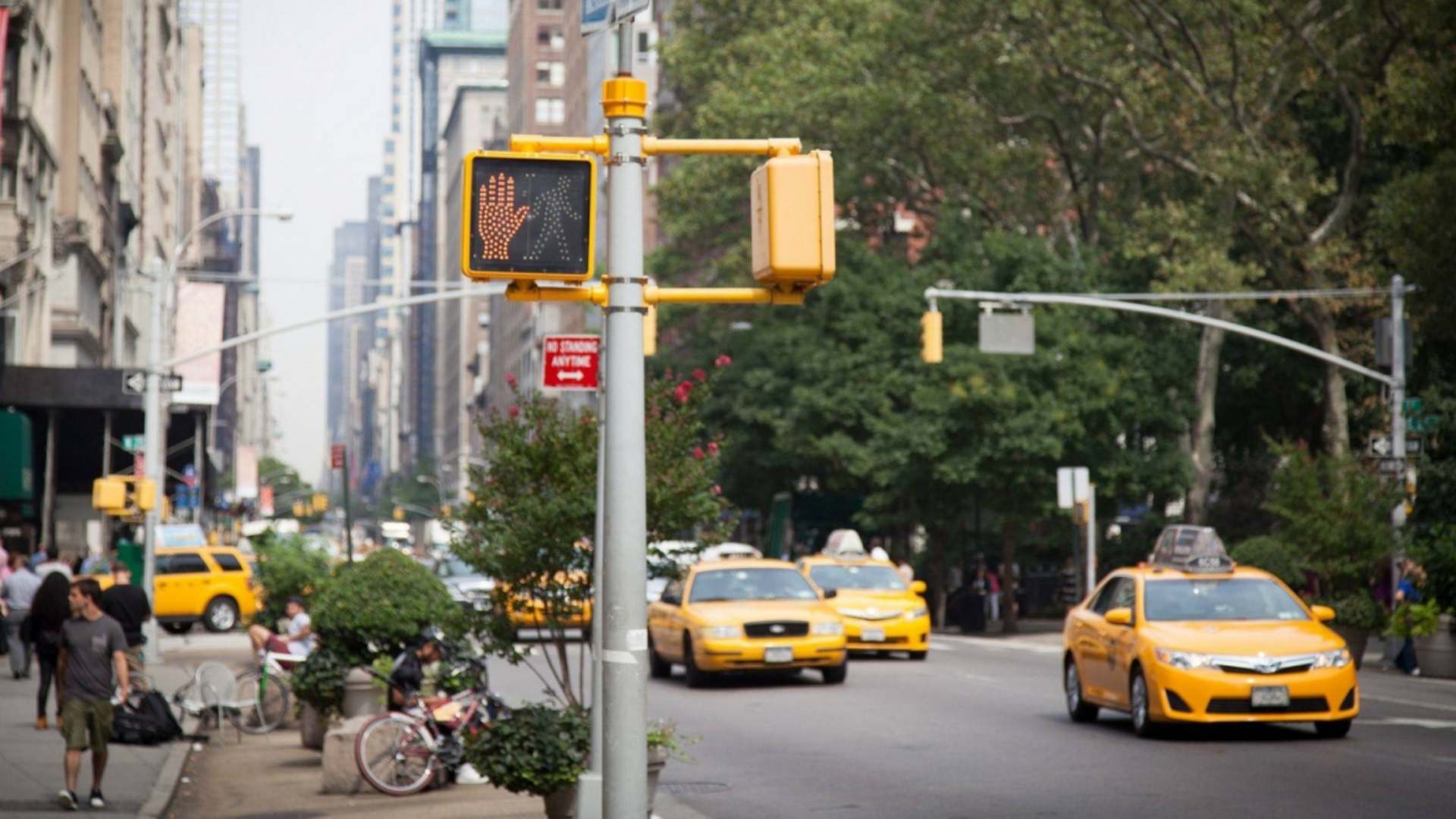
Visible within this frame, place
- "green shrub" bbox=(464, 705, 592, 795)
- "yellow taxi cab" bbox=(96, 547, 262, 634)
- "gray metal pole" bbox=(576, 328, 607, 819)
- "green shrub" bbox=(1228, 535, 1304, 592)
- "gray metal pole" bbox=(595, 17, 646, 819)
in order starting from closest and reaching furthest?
"gray metal pole" bbox=(595, 17, 646, 819)
"gray metal pole" bbox=(576, 328, 607, 819)
"green shrub" bbox=(464, 705, 592, 795)
"green shrub" bbox=(1228, 535, 1304, 592)
"yellow taxi cab" bbox=(96, 547, 262, 634)

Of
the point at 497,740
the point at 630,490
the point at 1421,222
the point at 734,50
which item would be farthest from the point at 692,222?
the point at 630,490

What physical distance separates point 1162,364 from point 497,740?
1433 inches

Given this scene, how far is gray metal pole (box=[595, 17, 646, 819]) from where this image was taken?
8109 millimetres

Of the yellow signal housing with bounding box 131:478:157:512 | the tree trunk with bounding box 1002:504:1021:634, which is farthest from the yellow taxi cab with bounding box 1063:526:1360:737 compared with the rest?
the tree trunk with bounding box 1002:504:1021:634

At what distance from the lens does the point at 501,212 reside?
8281mm

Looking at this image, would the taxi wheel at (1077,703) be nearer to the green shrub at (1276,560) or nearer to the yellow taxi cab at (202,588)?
the green shrub at (1276,560)

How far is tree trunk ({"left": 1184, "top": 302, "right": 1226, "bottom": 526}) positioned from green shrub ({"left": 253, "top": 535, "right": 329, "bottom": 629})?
22740 mm

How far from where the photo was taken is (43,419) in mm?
53406

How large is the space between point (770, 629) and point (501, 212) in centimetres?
1700

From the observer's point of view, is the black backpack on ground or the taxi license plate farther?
the black backpack on ground

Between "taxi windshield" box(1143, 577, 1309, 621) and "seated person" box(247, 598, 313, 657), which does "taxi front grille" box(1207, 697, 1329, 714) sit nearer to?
"taxi windshield" box(1143, 577, 1309, 621)

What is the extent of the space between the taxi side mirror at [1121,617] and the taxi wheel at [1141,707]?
441mm

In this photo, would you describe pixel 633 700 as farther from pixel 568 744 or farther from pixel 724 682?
pixel 724 682

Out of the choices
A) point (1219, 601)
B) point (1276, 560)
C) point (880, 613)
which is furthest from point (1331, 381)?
point (1219, 601)
